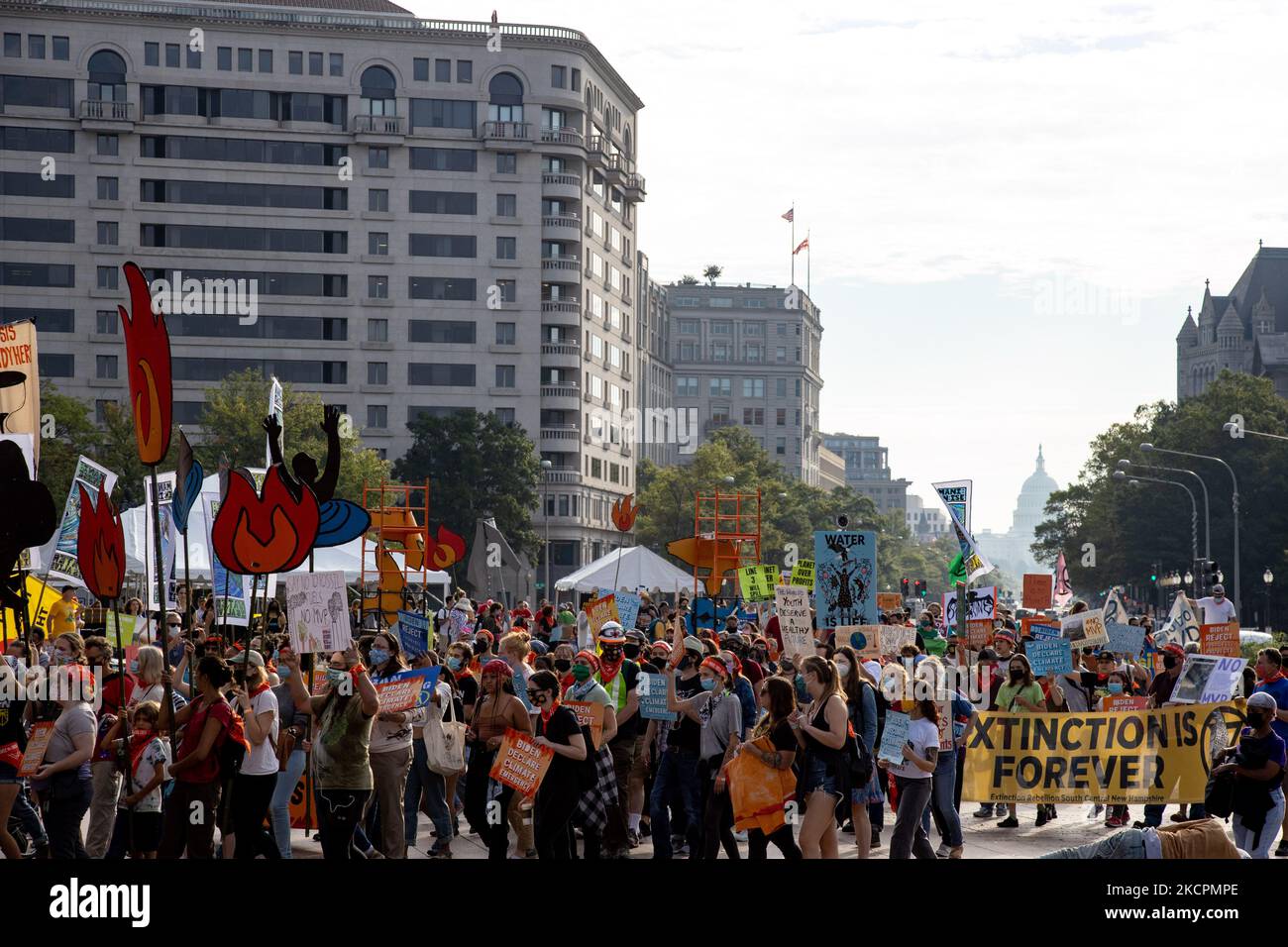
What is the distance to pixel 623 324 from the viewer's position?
113 m

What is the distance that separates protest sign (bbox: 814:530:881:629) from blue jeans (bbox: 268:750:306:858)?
9843 mm

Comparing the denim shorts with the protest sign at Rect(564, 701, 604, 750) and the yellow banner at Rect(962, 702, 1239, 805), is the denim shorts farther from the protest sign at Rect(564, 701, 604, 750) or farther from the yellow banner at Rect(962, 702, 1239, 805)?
the yellow banner at Rect(962, 702, 1239, 805)

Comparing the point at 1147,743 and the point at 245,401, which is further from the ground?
the point at 245,401

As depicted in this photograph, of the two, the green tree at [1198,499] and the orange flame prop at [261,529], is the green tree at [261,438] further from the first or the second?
the orange flame prop at [261,529]

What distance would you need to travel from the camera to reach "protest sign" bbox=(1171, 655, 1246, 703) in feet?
53.4

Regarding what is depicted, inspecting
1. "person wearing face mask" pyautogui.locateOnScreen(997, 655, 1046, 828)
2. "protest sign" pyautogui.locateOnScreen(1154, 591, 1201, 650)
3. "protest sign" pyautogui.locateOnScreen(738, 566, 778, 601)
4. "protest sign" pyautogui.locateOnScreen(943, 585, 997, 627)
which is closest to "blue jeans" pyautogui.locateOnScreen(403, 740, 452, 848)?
"person wearing face mask" pyautogui.locateOnScreen(997, 655, 1046, 828)

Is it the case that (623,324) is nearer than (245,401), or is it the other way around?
(245,401)

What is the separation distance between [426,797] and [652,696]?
8.21 feet

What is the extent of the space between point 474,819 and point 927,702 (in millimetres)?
3895

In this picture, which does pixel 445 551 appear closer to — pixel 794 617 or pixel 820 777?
pixel 794 617

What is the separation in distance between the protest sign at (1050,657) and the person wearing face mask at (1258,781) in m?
5.94

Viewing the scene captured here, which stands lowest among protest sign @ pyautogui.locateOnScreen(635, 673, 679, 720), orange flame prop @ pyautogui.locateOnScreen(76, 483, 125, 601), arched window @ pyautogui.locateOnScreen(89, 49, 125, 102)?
protest sign @ pyautogui.locateOnScreen(635, 673, 679, 720)
